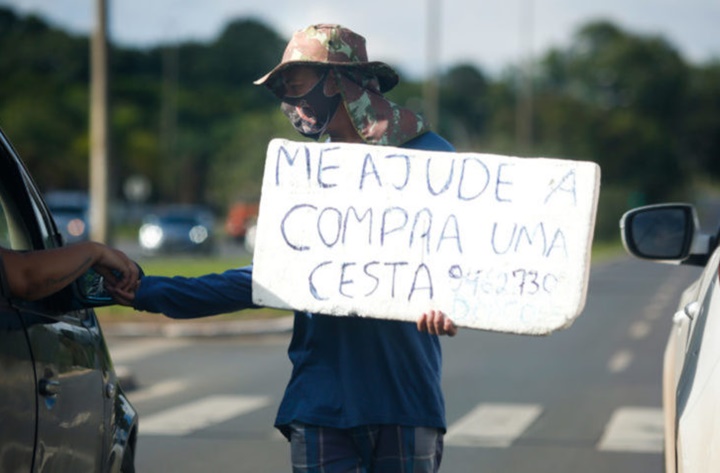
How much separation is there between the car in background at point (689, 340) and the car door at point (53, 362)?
1.56 m

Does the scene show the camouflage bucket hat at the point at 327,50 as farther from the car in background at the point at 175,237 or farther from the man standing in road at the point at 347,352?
the car in background at the point at 175,237

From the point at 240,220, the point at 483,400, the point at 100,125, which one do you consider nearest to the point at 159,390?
the point at 483,400

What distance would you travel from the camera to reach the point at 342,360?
152 inches

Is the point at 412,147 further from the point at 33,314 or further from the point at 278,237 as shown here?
the point at 33,314

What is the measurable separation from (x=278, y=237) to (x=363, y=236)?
8.6 inches

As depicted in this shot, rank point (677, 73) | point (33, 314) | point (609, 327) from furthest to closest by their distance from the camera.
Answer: point (677, 73) < point (609, 327) < point (33, 314)

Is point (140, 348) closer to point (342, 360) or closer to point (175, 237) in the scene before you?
point (342, 360)

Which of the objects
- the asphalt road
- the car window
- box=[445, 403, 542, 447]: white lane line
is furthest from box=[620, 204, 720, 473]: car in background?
box=[445, 403, 542, 447]: white lane line

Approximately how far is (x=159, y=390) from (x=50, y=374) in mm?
9448

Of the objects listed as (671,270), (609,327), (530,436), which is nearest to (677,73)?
(671,270)

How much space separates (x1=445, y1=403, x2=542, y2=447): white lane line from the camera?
31.8 ft

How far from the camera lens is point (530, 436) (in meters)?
9.96

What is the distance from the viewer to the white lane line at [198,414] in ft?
34.1

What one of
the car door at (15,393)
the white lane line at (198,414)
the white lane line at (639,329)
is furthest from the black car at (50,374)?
the white lane line at (639,329)
